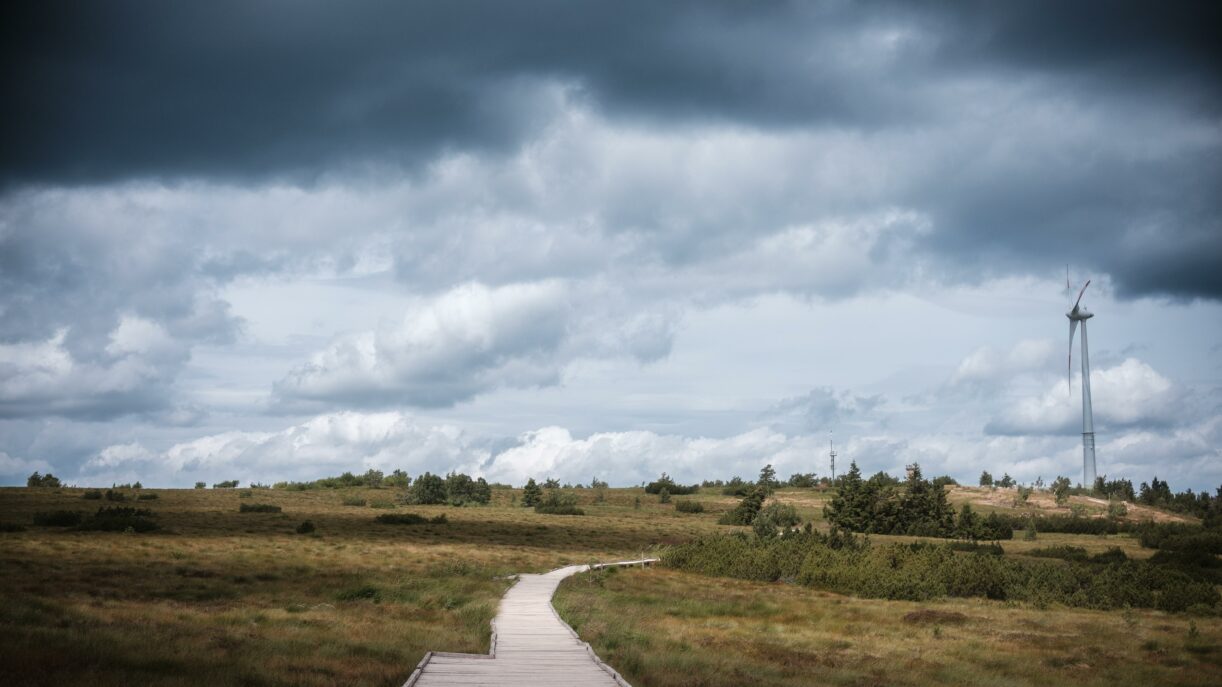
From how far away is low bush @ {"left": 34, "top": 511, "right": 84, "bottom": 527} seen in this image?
184ft

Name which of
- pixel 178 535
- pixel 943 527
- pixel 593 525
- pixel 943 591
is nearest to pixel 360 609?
pixel 943 591

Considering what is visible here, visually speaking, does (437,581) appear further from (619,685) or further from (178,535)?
Result: (178,535)

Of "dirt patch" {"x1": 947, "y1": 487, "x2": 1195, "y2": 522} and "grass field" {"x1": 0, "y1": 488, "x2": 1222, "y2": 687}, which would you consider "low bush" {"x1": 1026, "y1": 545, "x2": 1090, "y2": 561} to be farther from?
"dirt patch" {"x1": 947, "y1": 487, "x2": 1195, "y2": 522}

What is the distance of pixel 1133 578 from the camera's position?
42688 millimetres

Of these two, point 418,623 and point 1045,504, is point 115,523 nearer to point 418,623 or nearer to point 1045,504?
point 418,623

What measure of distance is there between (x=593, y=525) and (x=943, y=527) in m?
35.7

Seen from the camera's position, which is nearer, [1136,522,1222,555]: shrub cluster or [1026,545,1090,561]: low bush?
[1026,545,1090,561]: low bush

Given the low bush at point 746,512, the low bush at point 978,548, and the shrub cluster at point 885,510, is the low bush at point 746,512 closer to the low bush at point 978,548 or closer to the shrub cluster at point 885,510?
the shrub cluster at point 885,510

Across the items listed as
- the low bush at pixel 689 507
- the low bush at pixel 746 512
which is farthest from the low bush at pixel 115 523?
the low bush at pixel 689 507

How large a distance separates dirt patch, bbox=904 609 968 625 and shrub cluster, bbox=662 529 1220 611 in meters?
7.22

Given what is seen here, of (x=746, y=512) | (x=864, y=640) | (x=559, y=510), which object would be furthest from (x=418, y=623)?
(x=559, y=510)

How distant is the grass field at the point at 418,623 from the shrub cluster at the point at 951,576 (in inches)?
95.7

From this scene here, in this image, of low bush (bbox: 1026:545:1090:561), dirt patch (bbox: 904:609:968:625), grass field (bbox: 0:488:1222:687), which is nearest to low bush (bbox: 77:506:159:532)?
grass field (bbox: 0:488:1222:687)

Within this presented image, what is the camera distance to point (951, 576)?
144 feet
